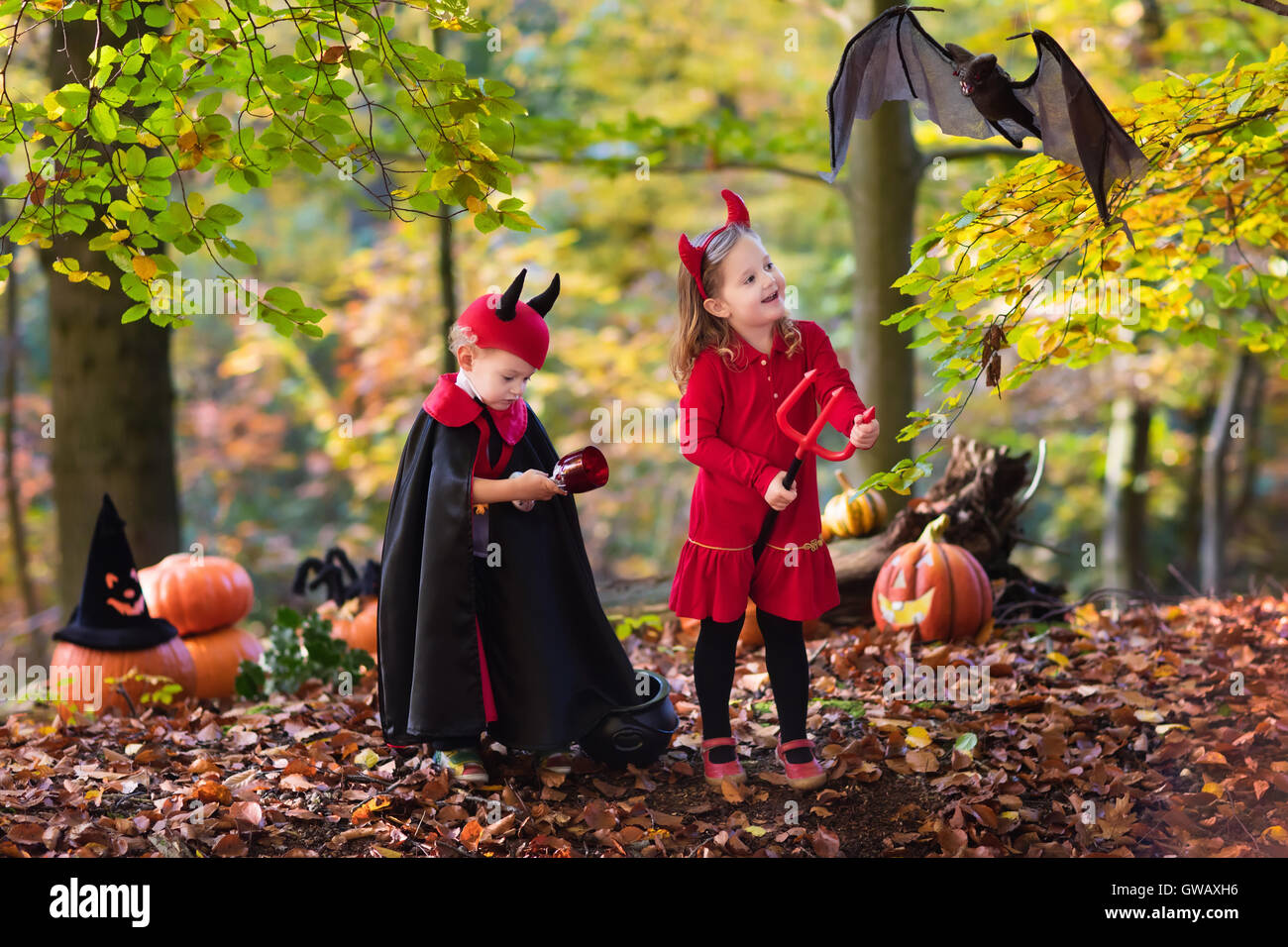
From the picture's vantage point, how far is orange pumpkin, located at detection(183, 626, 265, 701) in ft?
15.6

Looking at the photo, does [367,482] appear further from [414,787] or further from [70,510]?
[414,787]

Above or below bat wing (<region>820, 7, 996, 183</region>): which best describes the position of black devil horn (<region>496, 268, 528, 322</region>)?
below

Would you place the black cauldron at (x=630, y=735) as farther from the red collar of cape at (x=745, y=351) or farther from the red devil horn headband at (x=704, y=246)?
the red devil horn headband at (x=704, y=246)

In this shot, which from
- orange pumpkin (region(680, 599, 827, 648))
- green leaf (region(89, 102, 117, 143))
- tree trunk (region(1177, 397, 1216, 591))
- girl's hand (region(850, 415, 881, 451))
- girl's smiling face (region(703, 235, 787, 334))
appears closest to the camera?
green leaf (region(89, 102, 117, 143))

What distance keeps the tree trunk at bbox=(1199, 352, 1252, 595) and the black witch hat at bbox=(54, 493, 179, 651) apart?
321 inches

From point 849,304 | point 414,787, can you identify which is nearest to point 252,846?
point 414,787

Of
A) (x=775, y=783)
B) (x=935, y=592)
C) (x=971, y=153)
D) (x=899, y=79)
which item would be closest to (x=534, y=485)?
(x=775, y=783)

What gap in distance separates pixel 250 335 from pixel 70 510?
530 cm

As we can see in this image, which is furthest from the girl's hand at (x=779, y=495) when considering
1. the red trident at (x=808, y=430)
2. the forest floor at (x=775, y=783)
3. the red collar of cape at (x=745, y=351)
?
the forest floor at (x=775, y=783)

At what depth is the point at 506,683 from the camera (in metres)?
3.26

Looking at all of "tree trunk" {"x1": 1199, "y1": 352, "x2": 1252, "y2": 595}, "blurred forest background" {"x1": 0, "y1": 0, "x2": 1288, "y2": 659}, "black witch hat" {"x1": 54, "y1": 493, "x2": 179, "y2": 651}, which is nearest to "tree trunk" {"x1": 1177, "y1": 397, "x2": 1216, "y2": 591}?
"blurred forest background" {"x1": 0, "y1": 0, "x2": 1288, "y2": 659}

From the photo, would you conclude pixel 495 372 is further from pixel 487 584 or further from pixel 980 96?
pixel 980 96

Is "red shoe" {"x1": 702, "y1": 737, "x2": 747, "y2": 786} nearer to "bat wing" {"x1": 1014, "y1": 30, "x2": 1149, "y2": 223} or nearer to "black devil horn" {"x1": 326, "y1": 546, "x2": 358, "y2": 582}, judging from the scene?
"bat wing" {"x1": 1014, "y1": 30, "x2": 1149, "y2": 223}

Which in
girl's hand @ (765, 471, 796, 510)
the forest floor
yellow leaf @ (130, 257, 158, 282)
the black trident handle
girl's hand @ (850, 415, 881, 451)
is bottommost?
the forest floor
